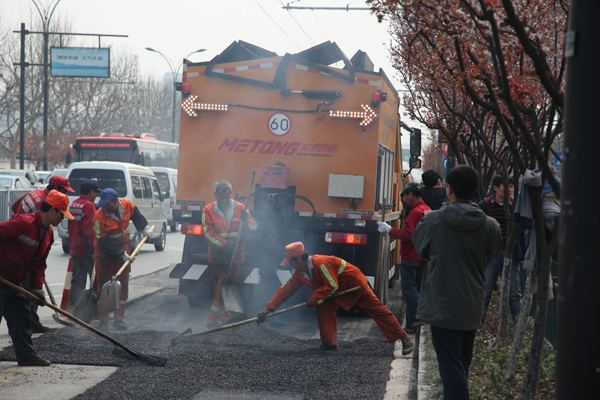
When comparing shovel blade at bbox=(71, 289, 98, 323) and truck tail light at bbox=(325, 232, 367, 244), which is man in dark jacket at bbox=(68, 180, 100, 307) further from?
truck tail light at bbox=(325, 232, 367, 244)

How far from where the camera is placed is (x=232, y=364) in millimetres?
5734

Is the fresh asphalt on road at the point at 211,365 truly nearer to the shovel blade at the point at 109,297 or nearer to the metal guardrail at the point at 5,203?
the shovel blade at the point at 109,297

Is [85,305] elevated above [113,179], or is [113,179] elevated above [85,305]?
[113,179]

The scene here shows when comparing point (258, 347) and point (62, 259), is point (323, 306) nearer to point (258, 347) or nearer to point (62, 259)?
point (258, 347)

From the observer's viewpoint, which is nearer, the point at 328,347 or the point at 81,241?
the point at 328,347

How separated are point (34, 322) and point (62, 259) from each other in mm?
7634

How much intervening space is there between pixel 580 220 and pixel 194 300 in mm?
7271

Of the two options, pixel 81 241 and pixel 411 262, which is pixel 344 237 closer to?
pixel 411 262

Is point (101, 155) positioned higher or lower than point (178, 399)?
higher

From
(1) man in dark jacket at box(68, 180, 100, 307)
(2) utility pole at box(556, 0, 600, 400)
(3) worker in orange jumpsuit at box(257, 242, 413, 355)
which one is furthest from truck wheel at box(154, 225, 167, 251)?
(2) utility pole at box(556, 0, 600, 400)

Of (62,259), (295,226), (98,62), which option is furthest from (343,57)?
(98,62)

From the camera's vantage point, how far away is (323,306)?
657 centimetres

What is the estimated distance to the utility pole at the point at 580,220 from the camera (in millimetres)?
2084

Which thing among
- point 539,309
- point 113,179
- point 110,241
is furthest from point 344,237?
point 113,179
